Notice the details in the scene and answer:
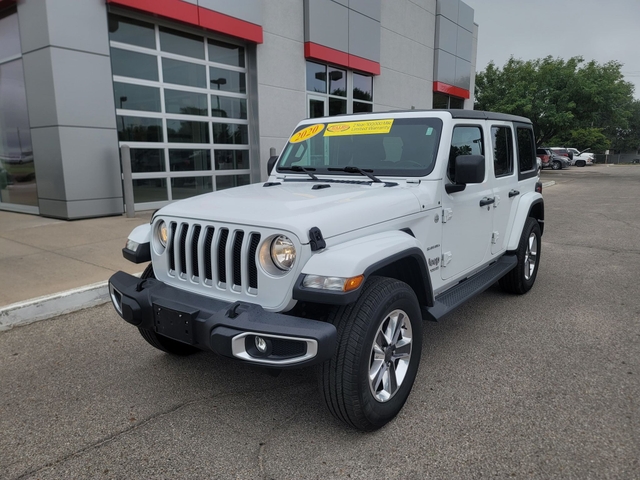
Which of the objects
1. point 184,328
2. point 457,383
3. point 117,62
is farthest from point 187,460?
point 117,62

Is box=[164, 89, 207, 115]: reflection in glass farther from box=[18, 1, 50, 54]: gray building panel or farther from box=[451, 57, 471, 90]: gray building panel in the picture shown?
box=[451, 57, 471, 90]: gray building panel

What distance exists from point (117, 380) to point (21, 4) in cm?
843

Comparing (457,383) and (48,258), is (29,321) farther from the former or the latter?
(457,383)

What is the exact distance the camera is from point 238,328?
2.36 meters

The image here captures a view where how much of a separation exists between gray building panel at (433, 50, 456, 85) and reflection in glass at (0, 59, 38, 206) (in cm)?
1545

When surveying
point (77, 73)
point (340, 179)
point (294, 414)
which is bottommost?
point (294, 414)

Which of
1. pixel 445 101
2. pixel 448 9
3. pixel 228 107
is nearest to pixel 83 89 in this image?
pixel 228 107

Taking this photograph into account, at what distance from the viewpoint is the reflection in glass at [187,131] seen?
1055 cm

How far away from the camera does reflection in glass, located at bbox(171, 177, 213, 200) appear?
10.8 m

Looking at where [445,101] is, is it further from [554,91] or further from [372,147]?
[372,147]

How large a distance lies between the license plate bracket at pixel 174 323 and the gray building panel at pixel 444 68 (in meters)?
19.4

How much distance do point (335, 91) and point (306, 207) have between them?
41.8 ft

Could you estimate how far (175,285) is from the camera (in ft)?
9.84

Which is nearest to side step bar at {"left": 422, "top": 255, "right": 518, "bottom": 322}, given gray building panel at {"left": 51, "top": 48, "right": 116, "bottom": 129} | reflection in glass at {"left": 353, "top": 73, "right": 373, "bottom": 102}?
gray building panel at {"left": 51, "top": 48, "right": 116, "bottom": 129}
